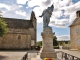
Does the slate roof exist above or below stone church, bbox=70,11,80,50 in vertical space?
above

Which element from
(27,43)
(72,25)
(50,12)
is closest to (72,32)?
(72,25)

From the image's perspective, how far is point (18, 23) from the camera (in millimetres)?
39562

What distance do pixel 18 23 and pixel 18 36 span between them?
5.64m

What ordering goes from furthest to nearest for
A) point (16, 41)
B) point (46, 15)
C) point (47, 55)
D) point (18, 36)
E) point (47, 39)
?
point (18, 36)
point (16, 41)
point (46, 15)
point (47, 39)
point (47, 55)

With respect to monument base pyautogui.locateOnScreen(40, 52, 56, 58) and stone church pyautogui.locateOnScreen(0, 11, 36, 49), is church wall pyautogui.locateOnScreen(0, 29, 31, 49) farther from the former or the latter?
monument base pyautogui.locateOnScreen(40, 52, 56, 58)

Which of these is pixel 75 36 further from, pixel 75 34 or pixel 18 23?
pixel 18 23

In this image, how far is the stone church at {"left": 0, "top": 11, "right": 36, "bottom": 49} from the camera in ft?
113

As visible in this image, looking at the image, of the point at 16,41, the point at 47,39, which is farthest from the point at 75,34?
the point at 47,39

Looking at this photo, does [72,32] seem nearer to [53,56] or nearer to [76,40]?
[76,40]

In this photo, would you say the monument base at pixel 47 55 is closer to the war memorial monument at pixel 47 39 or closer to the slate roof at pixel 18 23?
the war memorial monument at pixel 47 39

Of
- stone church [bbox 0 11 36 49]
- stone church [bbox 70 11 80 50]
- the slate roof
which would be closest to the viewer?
stone church [bbox 70 11 80 50]

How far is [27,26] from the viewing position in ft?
129

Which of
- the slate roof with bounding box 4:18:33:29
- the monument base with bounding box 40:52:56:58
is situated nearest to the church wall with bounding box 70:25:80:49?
the slate roof with bounding box 4:18:33:29

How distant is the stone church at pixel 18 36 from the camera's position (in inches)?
1362
